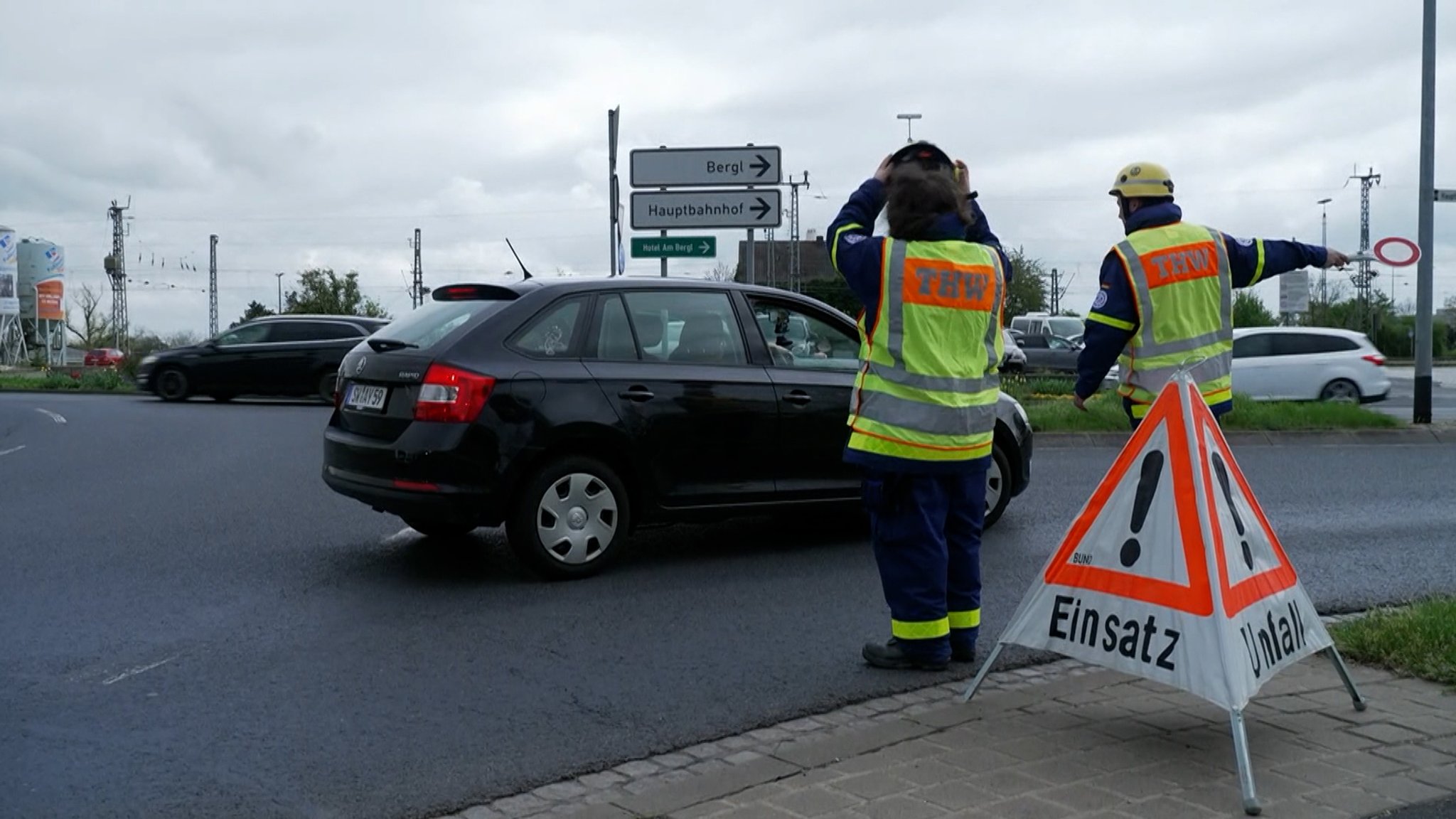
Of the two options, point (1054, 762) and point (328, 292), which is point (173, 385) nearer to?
point (1054, 762)

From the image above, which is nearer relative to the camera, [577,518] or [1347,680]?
[1347,680]

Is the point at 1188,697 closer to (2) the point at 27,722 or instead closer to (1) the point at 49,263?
(2) the point at 27,722

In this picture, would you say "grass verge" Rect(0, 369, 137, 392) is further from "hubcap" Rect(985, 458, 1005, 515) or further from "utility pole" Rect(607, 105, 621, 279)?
"hubcap" Rect(985, 458, 1005, 515)

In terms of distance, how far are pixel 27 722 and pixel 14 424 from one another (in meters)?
16.3

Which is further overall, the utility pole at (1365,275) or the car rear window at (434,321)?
the utility pole at (1365,275)

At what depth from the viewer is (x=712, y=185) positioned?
20.4 metres

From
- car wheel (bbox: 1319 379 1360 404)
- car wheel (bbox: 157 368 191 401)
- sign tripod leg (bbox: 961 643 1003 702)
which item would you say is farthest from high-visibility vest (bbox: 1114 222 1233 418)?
car wheel (bbox: 157 368 191 401)

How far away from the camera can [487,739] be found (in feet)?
16.0

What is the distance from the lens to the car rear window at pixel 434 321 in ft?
24.7

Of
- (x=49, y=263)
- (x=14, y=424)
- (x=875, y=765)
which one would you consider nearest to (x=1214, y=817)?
(x=875, y=765)

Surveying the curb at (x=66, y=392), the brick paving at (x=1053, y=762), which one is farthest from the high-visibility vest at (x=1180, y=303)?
the curb at (x=66, y=392)

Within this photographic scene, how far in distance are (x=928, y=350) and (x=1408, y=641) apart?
2257mm

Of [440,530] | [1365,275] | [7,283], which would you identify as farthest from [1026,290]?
[440,530]

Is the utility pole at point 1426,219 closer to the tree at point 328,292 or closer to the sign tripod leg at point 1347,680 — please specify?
the sign tripod leg at point 1347,680
